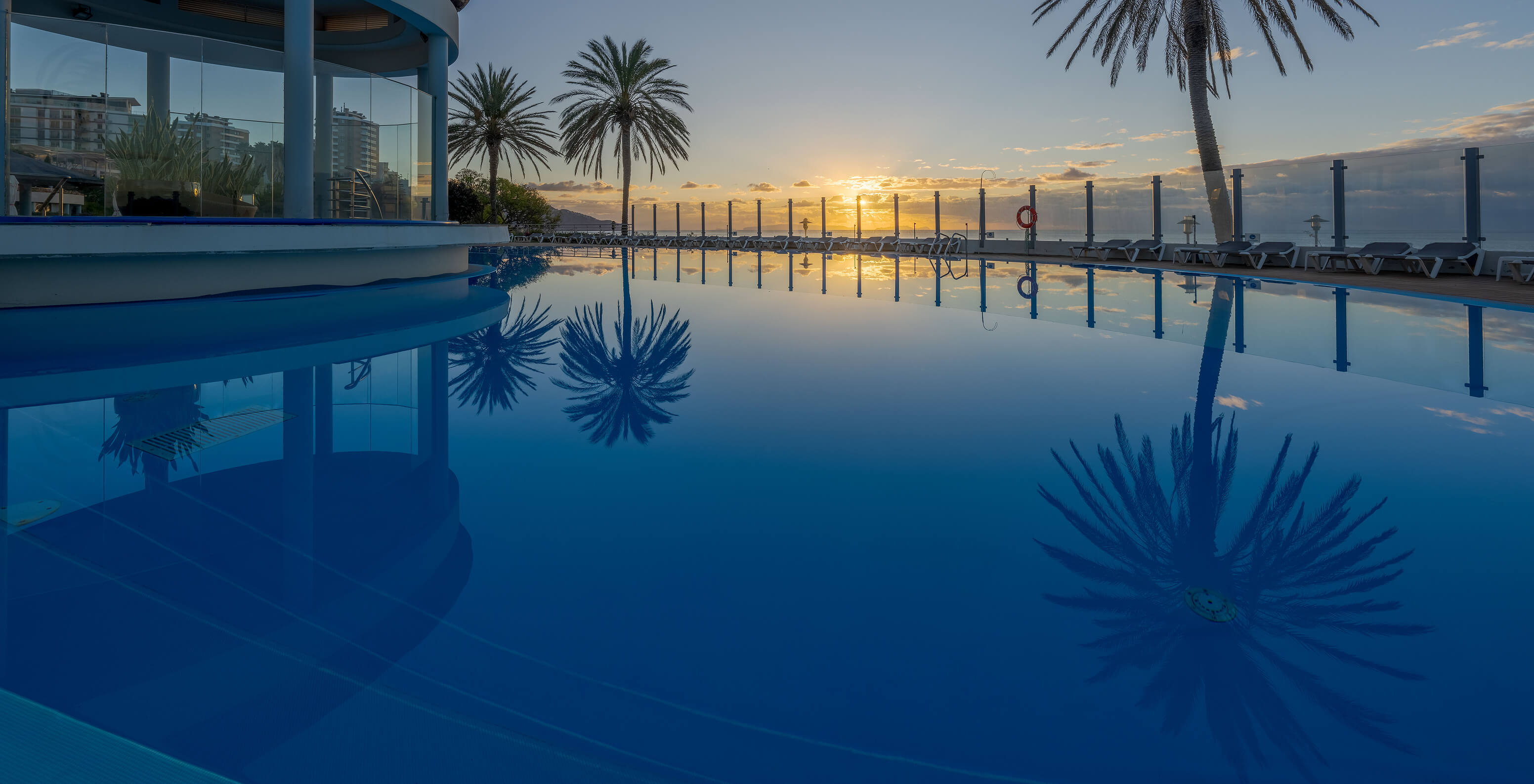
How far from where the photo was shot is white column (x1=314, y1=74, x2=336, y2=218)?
9328 mm

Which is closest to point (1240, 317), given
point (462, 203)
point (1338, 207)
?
point (1338, 207)

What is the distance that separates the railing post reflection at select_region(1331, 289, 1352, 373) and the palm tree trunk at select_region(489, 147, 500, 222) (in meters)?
29.6

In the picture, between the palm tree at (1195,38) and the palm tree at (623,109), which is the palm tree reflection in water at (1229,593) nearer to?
the palm tree at (1195,38)

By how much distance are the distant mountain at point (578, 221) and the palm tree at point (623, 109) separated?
681 centimetres

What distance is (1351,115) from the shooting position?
24172 millimetres

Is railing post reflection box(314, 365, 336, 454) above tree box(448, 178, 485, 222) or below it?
below

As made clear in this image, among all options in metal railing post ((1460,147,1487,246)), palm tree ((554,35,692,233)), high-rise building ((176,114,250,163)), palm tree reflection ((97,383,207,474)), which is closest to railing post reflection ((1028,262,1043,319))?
metal railing post ((1460,147,1487,246))

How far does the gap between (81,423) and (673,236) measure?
103 feet

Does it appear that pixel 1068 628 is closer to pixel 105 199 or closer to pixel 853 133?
pixel 105 199

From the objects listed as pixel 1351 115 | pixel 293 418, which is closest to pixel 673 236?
pixel 1351 115

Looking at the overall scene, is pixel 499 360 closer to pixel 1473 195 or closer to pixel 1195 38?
pixel 1473 195

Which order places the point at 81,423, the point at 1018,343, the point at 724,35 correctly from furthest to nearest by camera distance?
the point at 724,35, the point at 1018,343, the point at 81,423

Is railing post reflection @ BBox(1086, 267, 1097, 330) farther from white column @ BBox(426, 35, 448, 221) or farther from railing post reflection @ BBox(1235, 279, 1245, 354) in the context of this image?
white column @ BBox(426, 35, 448, 221)

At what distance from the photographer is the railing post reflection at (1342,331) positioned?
6.27 meters
